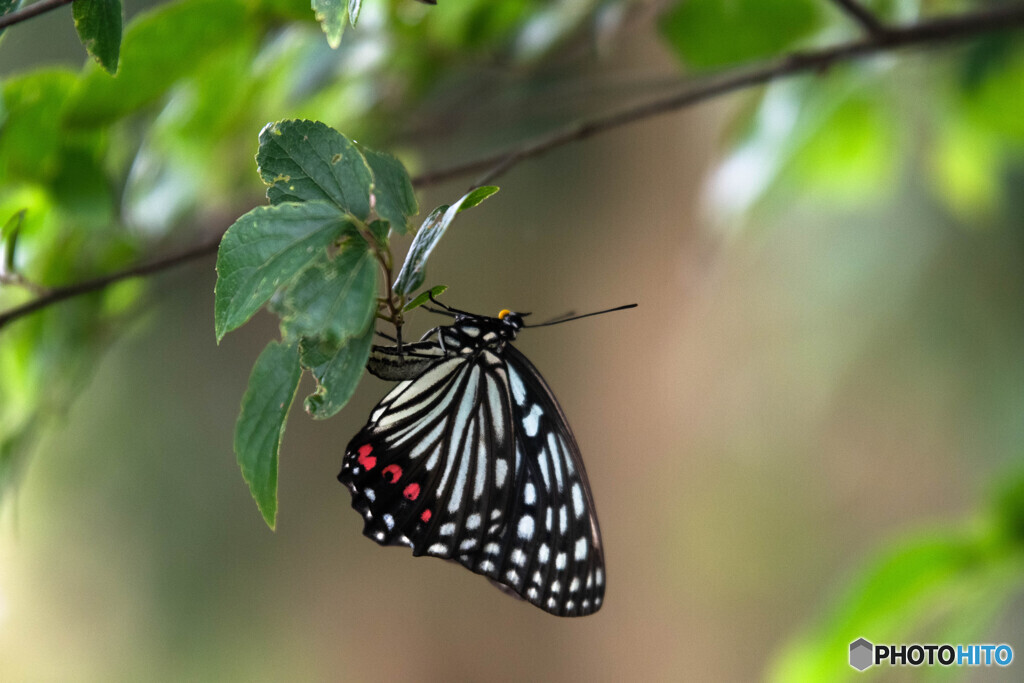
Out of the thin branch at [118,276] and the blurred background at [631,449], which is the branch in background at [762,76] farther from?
the blurred background at [631,449]

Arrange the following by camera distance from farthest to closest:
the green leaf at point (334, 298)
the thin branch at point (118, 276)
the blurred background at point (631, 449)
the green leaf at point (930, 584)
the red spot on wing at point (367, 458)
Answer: the blurred background at point (631, 449) → the green leaf at point (930, 584) → the red spot on wing at point (367, 458) → the thin branch at point (118, 276) → the green leaf at point (334, 298)

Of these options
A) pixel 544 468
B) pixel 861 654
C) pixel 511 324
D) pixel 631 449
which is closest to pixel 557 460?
pixel 544 468

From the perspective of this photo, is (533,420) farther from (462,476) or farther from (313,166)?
(313,166)

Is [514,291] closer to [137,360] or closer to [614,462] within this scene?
[614,462]

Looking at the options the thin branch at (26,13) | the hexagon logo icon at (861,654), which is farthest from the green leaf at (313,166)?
the hexagon logo icon at (861,654)

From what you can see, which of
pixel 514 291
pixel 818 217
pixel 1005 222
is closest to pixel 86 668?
pixel 514 291

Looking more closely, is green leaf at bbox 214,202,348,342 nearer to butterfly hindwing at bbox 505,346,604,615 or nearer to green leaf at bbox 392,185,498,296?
green leaf at bbox 392,185,498,296

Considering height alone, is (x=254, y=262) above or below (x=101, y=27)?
below
